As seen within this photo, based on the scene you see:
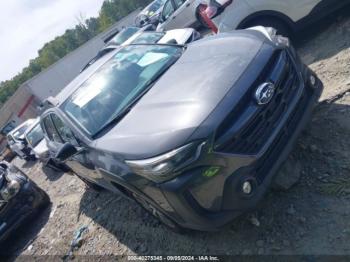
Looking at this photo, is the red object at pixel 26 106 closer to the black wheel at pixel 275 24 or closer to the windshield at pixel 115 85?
the black wheel at pixel 275 24

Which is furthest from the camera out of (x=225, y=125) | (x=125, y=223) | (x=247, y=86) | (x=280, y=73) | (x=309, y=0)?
(x=309, y=0)

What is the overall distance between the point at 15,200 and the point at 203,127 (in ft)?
14.5

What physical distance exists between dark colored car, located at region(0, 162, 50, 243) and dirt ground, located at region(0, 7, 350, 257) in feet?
1.21

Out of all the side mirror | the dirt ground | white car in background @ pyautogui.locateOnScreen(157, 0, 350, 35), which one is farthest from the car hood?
white car in background @ pyautogui.locateOnScreen(157, 0, 350, 35)

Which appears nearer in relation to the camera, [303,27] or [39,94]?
[303,27]

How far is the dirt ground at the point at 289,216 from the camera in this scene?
312 cm

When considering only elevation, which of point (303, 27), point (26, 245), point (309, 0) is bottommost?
point (26, 245)

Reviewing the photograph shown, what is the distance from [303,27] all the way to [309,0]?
435mm

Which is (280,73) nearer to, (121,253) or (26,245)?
(121,253)

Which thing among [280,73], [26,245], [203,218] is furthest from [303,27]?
[26,245]

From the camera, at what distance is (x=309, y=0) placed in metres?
5.74

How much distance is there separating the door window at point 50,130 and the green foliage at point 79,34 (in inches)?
2768

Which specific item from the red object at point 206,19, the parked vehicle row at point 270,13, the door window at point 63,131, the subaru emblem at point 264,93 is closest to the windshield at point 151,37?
the red object at point 206,19

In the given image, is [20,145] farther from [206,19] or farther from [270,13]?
[270,13]
